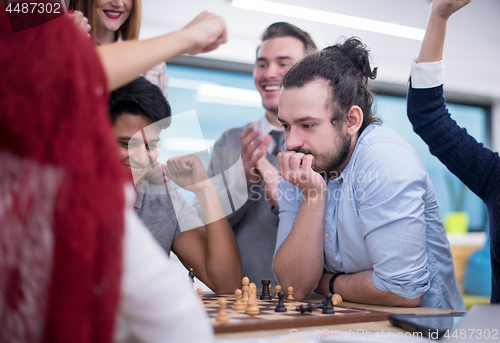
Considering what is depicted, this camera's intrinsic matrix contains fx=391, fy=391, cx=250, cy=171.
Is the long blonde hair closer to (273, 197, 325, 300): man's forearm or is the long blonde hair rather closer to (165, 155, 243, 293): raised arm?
(165, 155, 243, 293): raised arm

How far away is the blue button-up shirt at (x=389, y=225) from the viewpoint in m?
1.17

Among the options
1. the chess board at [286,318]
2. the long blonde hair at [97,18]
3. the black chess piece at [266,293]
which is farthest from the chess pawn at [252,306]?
the long blonde hair at [97,18]

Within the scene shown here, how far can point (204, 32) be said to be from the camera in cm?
78

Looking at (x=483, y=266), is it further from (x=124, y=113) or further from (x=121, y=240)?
(x=121, y=240)

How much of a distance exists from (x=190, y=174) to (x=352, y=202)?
63cm

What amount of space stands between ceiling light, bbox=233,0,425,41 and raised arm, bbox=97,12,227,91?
2.60 metres

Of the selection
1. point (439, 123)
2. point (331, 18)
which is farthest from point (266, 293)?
point (331, 18)

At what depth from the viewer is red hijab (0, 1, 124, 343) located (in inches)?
17.1

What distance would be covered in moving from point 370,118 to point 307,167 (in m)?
0.40

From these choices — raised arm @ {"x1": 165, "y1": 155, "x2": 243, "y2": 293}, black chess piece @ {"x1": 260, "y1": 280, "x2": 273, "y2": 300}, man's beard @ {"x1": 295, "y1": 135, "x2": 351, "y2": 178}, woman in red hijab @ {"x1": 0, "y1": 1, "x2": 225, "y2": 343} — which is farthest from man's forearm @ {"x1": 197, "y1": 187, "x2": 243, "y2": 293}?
woman in red hijab @ {"x1": 0, "y1": 1, "x2": 225, "y2": 343}

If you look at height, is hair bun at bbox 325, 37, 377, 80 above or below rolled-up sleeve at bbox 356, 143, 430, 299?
above

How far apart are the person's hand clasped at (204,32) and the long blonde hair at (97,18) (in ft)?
3.23

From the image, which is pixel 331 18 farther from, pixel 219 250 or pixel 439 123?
pixel 219 250

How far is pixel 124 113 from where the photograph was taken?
1.37 meters
